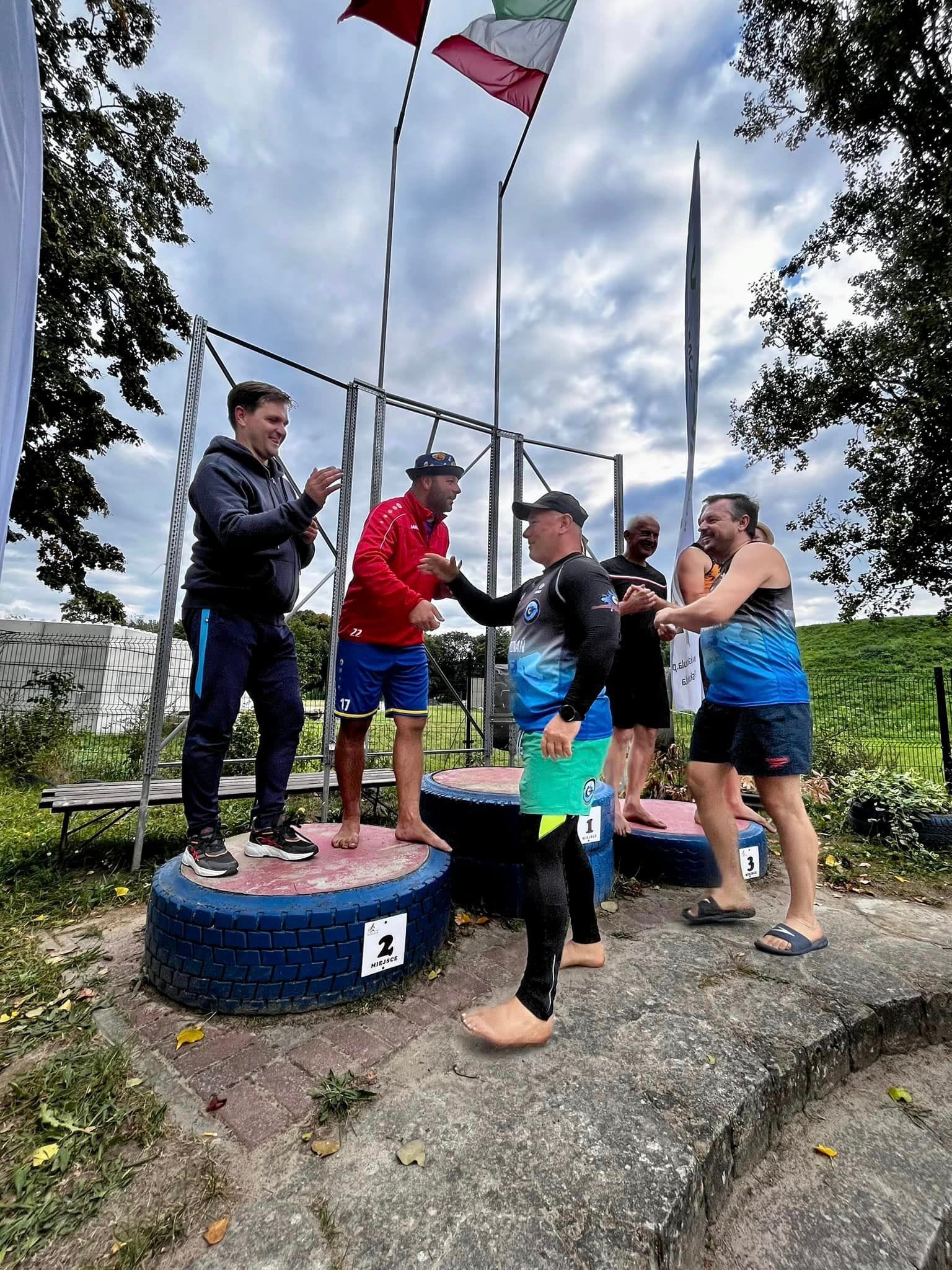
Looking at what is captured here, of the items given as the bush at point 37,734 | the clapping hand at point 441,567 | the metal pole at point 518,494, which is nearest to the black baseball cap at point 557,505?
the clapping hand at point 441,567

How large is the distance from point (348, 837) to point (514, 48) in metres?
8.17

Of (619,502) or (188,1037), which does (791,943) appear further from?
(619,502)

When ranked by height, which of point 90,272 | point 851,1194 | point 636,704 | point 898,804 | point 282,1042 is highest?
point 90,272

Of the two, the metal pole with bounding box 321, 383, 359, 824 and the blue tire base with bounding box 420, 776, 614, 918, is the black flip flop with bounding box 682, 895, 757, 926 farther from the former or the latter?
the metal pole with bounding box 321, 383, 359, 824

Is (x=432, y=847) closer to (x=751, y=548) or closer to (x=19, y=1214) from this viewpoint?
(x=19, y=1214)

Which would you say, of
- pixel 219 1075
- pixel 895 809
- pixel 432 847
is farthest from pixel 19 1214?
pixel 895 809

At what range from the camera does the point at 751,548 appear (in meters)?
2.63

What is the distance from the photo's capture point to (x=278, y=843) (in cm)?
262

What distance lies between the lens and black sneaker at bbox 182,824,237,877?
231 centimetres

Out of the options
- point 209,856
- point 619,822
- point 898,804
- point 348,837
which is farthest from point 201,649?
point 898,804

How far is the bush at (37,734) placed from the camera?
7633mm

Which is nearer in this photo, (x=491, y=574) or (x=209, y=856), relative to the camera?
(x=209, y=856)

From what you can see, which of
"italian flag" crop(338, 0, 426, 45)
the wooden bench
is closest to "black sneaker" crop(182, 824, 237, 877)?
the wooden bench

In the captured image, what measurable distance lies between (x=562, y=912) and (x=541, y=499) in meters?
1.46
